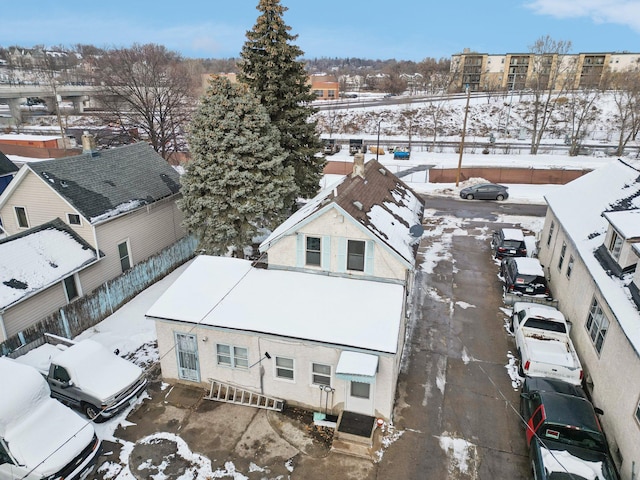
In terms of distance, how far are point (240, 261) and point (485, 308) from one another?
35.8 feet

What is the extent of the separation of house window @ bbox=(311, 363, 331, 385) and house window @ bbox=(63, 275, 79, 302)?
474 inches

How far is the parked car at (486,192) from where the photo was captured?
115ft

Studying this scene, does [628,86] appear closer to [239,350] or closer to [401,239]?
[401,239]

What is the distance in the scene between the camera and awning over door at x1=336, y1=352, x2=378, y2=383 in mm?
Answer: 10773

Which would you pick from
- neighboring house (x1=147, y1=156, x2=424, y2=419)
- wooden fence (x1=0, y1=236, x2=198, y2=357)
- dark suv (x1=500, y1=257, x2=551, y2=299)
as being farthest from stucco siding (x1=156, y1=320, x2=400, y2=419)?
dark suv (x1=500, y1=257, x2=551, y2=299)

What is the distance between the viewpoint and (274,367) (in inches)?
495

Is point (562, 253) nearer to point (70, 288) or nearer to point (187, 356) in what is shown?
point (187, 356)

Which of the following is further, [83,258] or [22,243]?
[83,258]

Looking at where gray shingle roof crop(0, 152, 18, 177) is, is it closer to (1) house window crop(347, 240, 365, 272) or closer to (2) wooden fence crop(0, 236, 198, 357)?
(2) wooden fence crop(0, 236, 198, 357)

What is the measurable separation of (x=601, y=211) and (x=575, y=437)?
1059 centimetres

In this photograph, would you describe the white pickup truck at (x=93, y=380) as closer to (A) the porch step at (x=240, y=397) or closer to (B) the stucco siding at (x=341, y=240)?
(A) the porch step at (x=240, y=397)

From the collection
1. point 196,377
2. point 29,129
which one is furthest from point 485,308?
point 29,129

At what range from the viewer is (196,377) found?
44.3 feet

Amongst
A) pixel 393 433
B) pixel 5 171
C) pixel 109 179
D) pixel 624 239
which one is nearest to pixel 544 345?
pixel 624 239
